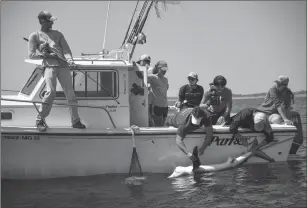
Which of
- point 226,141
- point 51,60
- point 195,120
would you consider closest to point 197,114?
point 195,120

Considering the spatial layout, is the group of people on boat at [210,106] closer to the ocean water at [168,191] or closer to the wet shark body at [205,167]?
the wet shark body at [205,167]

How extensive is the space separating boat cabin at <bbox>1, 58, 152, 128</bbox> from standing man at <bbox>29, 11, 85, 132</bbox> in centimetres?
36

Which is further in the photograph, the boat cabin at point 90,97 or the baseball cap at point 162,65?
A: the baseball cap at point 162,65

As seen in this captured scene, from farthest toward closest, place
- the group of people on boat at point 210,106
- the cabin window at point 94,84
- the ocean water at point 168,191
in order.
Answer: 1. the group of people on boat at point 210,106
2. the cabin window at point 94,84
3. the ocean water at point 168,191

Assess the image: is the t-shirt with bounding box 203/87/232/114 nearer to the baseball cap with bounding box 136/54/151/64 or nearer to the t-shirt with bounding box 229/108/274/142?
the t-shirt with bounding box 229/108/274/142

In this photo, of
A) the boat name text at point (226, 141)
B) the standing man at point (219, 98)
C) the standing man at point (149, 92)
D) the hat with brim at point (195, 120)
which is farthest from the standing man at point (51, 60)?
the standing man at point (219, 98)

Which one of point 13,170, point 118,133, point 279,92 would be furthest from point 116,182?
point 279,92

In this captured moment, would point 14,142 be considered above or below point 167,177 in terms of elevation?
above

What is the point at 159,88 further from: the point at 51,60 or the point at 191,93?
the point at 51,60

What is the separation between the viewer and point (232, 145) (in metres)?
9.11

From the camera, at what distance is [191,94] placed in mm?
9273

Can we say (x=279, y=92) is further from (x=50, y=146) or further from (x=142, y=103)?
(x=50, y=146)

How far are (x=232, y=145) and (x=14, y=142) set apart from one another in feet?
14.8

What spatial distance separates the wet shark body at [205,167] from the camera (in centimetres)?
859
